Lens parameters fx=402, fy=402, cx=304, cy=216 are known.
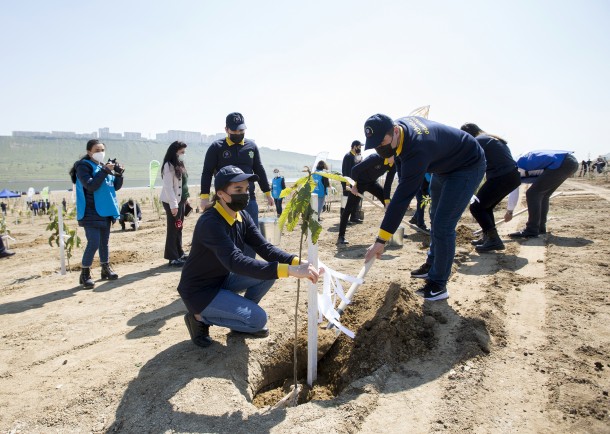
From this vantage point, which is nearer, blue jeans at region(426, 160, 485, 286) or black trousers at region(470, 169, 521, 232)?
blue jeans at region(426, 160, 485, 286)

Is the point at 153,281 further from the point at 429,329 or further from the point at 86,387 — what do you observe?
the point at 429,329

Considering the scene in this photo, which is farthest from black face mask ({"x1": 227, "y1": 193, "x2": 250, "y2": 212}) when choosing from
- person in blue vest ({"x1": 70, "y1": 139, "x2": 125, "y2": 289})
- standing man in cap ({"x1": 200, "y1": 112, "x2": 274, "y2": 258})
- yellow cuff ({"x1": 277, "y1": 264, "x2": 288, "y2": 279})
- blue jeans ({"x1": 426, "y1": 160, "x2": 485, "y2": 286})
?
person in blue vest ({"x1": 70, "y1": 139, "x2": 125, "y2": 289})

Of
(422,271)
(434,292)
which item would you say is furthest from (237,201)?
(422,271)

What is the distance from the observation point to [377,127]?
3121mm

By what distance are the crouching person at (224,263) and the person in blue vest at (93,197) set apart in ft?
7.79

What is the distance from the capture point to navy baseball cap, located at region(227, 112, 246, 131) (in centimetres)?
445

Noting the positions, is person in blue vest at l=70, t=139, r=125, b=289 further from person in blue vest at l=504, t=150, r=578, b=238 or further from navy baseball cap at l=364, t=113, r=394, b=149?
person in blue vest at l=504, t=150, r=578, b=238

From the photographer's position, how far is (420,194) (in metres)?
7.93

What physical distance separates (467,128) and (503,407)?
13.8 ft

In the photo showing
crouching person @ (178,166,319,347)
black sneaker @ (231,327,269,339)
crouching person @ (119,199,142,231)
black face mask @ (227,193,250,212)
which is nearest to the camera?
crouching person @ (178,166,319,347)

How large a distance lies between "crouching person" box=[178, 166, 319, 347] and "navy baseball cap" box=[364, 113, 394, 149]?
98 cm

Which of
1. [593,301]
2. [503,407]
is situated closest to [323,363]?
[503,407]

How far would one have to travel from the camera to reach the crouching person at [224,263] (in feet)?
9.28

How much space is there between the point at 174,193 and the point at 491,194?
4.46m
